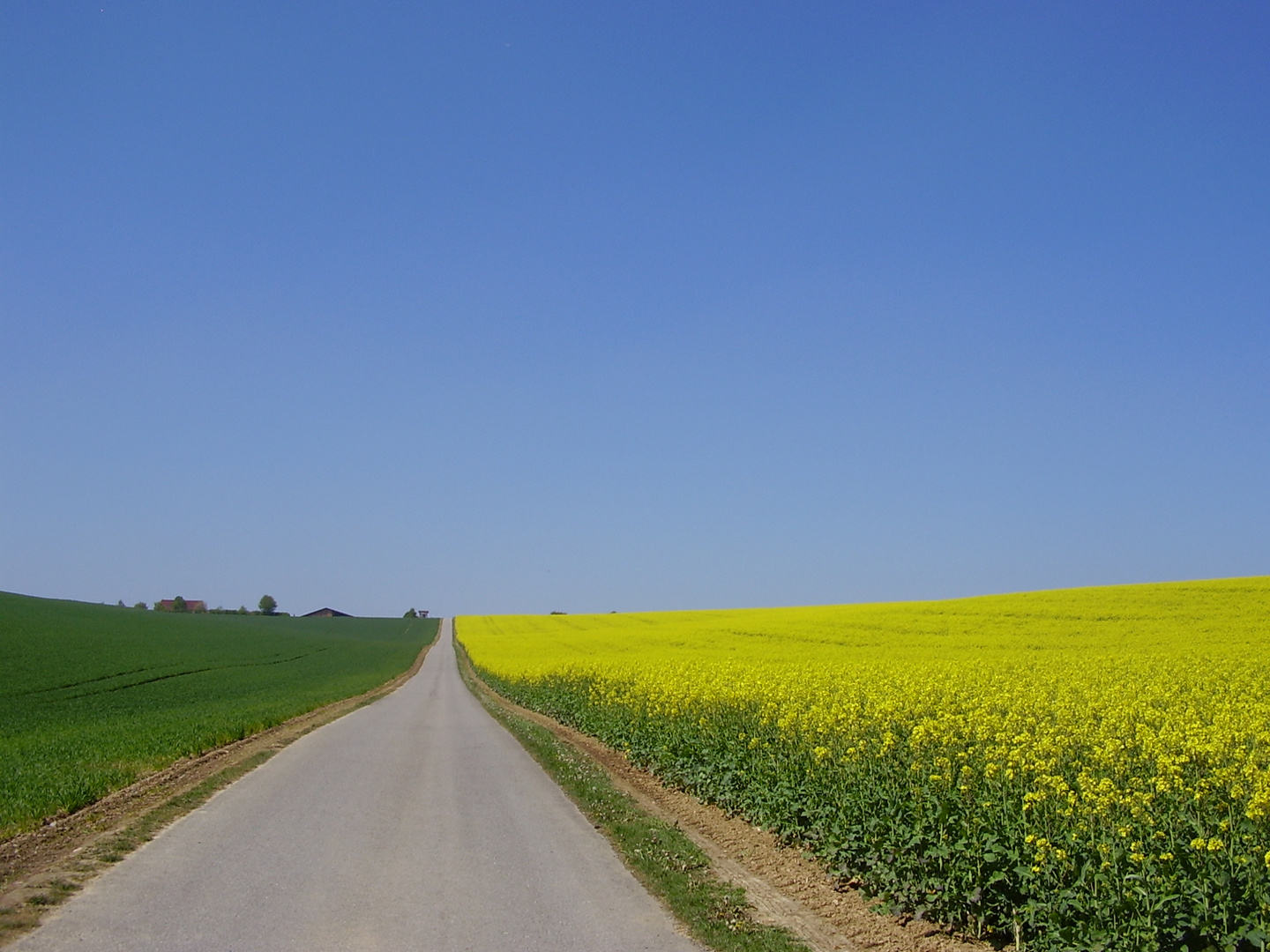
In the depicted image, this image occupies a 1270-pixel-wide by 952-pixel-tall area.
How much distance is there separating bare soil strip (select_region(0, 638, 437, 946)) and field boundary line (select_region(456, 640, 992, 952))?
19.8 ft

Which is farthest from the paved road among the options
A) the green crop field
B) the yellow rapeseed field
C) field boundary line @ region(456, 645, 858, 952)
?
the green crop field

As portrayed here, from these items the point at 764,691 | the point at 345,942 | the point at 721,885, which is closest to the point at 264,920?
the point at 345,942

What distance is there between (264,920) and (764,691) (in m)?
9.21

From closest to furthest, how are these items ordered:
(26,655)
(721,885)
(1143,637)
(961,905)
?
(961,905)
(721,885)
(1143,637)
(26,655)

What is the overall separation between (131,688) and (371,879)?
41618 mm

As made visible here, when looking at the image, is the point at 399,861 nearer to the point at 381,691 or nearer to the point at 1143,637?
the point at 1143,637

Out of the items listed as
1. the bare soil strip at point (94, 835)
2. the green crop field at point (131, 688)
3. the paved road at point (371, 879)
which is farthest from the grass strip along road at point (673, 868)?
the green crop field at point (131, 688)

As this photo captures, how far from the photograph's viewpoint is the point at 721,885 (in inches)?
347

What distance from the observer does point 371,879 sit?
8758mm

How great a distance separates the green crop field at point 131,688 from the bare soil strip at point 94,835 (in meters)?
0.39

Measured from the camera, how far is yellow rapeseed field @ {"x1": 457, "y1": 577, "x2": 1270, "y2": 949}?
19.3 ft

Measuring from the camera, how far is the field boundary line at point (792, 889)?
7348 millimetres

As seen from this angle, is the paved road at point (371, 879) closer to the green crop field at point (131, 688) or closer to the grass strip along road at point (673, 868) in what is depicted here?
the grass strip along road at point (673, 868)

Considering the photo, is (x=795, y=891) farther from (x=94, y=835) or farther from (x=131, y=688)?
(x=131, y=688)
